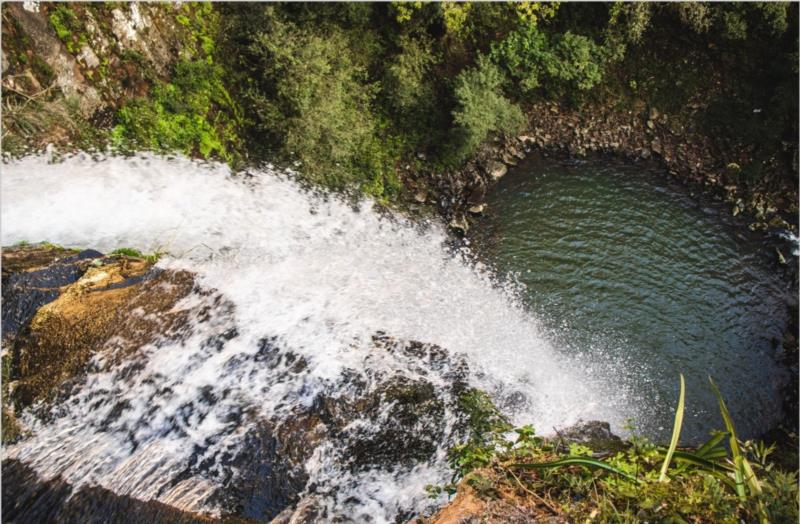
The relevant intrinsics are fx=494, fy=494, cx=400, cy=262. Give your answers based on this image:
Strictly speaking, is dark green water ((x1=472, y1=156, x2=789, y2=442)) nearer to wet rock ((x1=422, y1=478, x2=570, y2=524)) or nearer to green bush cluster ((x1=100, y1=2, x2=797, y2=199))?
green bush cluster ((x1=100, y1=2, x2=797, y2=199))

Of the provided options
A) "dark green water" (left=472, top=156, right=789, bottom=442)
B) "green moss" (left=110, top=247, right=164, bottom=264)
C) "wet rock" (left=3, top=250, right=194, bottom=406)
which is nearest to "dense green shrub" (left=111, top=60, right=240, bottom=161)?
"green moss" (left=110, top=247, right=164, bottom=264)

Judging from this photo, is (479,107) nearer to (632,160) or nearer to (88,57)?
(632,160)

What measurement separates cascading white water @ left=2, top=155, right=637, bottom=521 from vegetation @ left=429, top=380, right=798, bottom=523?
2445 mm

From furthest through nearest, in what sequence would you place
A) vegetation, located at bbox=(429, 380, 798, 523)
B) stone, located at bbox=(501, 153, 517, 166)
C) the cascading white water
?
stone, located at bbox=(501, 153, 517, 166) < the cascading white water < vegetation, located at bbox=(429, 380, 798, 523)

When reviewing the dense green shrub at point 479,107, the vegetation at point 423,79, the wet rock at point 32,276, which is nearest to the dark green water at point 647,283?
the dense green shrub at point 479,107

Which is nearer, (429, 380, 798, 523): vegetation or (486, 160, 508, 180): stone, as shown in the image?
(429, 380, 798, 523): vegetation

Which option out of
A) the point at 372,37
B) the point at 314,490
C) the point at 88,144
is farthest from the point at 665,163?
the point at 88,144

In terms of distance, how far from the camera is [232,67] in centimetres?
1008

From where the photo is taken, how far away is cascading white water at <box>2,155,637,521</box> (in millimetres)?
5742

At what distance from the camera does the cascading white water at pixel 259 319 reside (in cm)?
574

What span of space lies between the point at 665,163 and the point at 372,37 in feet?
25.6

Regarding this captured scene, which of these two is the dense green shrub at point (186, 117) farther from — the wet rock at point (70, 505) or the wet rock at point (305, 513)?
the wet rock at point (305, 513)

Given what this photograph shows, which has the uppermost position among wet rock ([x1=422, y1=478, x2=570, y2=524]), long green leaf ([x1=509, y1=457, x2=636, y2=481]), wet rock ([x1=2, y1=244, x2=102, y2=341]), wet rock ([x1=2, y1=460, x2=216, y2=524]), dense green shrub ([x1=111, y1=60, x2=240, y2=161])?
dense green shrub ([x1=111, y1=60, x2=240, y2=161])

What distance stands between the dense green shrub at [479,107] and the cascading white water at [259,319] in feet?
7.29
